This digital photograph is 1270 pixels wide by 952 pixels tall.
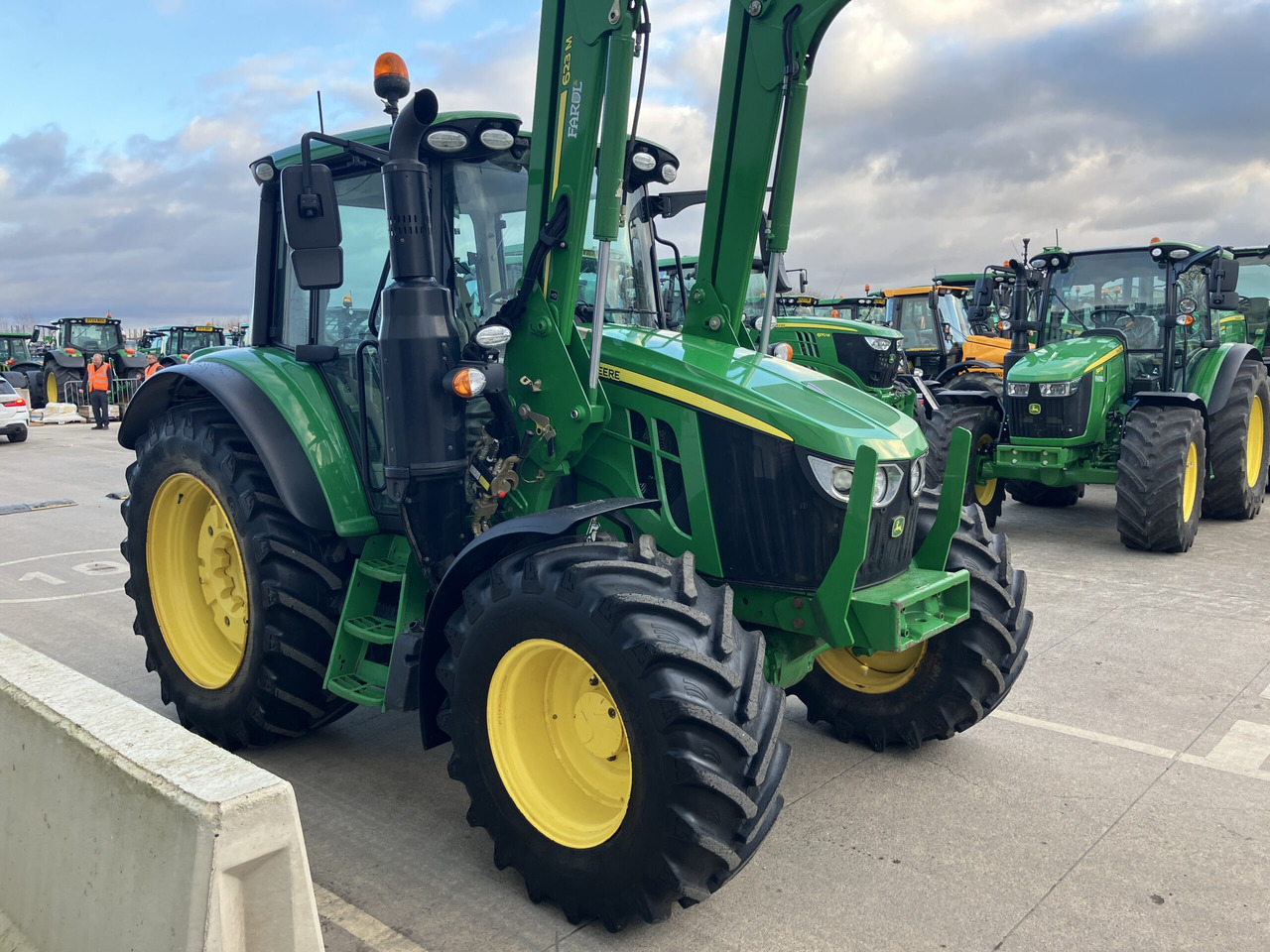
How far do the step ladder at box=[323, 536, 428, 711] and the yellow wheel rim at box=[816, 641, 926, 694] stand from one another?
1766mm

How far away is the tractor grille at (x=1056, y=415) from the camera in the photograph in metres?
8.94

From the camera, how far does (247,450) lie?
4270 millimetres

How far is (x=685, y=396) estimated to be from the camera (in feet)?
11.4

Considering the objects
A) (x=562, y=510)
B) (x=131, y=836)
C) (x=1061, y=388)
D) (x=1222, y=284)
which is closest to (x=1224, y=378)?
(x=1222, y=284)

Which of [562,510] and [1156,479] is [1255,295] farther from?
[562,510]

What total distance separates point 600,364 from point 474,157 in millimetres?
977

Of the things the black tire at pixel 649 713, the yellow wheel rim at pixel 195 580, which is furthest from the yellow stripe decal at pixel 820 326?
the black tire at pixel 649 713

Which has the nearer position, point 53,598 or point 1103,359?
point 53,598

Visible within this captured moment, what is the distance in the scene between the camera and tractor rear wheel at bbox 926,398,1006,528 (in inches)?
377

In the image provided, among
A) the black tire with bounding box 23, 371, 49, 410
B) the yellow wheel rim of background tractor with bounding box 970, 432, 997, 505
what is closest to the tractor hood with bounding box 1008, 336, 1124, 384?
the yellow wheel rim of background tractor with bounding box 970, 432, 997, 505

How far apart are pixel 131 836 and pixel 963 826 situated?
2.82 m

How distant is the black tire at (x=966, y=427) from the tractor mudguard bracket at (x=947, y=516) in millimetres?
5850

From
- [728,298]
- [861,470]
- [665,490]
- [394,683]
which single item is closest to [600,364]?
[665,490]

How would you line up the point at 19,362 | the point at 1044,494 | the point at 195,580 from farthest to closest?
the point at 19,362 → the point at 1044,494 → the point at 195,580
